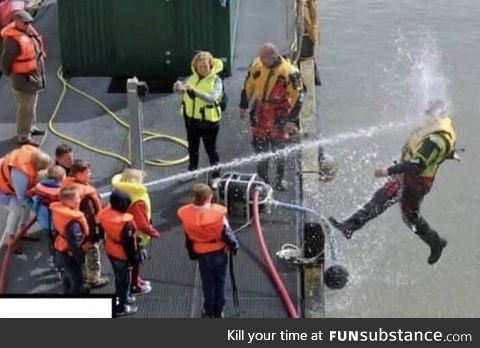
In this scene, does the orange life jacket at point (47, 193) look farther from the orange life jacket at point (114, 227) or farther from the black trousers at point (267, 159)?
the black trousers at point (267, 159)

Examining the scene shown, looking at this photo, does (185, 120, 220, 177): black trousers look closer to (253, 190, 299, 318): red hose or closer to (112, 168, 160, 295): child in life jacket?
(253, 190, 299, 318): red hose

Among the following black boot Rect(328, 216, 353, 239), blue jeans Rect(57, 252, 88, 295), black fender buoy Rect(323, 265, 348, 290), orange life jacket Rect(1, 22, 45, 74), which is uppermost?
orange life jacket Rect(1, 22, 45, 74)

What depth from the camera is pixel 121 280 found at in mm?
7762

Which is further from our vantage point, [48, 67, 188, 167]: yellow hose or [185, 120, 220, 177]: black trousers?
[48, 67, 188, 167]: yellow hose

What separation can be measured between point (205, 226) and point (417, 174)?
272 cm

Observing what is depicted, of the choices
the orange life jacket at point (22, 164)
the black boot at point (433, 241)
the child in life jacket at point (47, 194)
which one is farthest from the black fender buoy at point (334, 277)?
the orange life jacket at point (22, 164)

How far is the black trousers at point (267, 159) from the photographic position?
9.85m

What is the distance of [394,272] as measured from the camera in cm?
1131

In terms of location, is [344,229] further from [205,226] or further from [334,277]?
[205,226]

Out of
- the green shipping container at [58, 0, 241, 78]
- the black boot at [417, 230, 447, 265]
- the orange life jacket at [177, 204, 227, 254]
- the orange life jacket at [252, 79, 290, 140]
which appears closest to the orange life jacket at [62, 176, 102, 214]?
the orange life jacket at [177, 204, 227, 254]

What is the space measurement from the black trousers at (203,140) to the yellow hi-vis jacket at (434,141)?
6.06ft

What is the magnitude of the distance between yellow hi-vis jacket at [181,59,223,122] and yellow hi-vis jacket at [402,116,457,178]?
183 centimetres

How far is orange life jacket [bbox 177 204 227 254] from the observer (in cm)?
729
